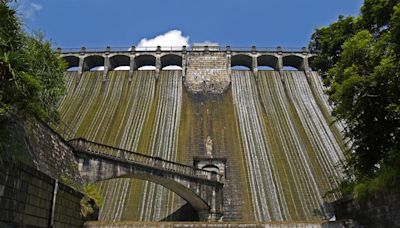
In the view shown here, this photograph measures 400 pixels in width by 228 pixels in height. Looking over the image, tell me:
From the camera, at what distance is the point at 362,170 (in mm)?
12219

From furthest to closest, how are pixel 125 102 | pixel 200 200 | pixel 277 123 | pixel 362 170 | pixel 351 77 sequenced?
pixel 125 102
pixel 277 123
pixel 200 200
pixel 362 170
pixel 351 77

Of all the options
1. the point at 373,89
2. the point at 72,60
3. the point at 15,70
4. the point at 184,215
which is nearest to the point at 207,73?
the point at 72,60

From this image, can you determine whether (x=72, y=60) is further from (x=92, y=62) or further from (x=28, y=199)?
(x=28, y=199)

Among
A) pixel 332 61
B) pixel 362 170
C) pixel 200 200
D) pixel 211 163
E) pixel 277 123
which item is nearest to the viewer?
pixel 362 170

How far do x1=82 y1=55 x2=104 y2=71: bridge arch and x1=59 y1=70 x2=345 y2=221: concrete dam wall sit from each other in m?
0.95

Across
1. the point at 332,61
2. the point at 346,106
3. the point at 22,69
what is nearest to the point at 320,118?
the point at 332,61

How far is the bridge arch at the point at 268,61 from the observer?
33.0 m

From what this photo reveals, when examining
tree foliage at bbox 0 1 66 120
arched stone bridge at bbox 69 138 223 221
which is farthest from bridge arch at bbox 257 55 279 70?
tree foliage at bbox 0 1 66 120

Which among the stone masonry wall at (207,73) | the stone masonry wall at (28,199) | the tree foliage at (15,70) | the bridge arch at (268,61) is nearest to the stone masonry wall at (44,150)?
the stone masonry wall at (28,199)

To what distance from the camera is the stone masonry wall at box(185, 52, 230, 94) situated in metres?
30.3

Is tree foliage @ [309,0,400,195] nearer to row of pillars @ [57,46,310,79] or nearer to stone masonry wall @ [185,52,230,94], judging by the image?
stone masonry wall @ [185,52,230,94]

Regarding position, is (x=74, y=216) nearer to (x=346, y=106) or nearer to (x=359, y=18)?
(x=346, y=106)

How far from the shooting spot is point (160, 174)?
53.5 feet

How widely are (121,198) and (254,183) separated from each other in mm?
7206
